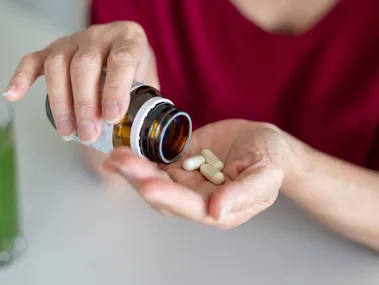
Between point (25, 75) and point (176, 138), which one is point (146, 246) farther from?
point (25, 75)

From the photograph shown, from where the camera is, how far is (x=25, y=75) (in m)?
0.70

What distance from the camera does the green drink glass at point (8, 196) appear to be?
0.69 m

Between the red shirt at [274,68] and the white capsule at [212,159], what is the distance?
0.27m

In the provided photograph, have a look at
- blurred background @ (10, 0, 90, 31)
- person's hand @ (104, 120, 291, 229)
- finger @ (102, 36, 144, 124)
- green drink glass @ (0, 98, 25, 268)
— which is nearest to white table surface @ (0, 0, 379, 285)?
green drink glass @ (0, 98, 25, 268)

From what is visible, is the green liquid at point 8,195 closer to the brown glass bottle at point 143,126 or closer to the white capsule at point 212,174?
the brown glass bottle at point 143,126

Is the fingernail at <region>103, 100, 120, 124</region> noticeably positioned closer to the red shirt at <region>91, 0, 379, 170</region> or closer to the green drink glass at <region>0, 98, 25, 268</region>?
the green drink glass at <region>0, 98, 25, 268</region>

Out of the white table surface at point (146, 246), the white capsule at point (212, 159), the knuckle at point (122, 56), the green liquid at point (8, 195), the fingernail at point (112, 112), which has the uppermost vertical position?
the knuckle at point (122, 56)

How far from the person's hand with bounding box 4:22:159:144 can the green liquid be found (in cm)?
6

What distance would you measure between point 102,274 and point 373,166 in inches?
18.9

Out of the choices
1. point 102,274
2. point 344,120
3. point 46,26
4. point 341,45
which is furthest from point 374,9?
point 46,26

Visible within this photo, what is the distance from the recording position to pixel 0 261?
0.72 m

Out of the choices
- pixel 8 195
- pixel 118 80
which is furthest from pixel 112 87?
pixel 8 195

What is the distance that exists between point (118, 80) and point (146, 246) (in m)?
0.25

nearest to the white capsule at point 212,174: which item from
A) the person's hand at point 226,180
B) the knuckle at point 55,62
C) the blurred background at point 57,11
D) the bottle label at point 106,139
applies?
the person's hand at point 226,180
